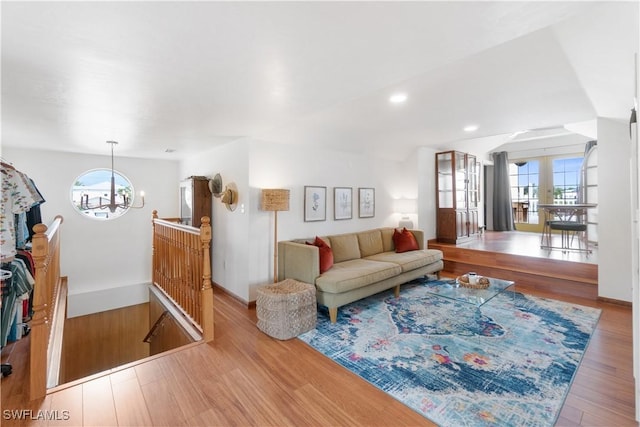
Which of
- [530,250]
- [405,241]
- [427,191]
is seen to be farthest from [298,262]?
[530,250]

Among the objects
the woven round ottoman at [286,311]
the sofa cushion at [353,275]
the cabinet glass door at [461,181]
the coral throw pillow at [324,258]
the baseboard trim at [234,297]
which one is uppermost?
the cabinet glass door at [461,181]

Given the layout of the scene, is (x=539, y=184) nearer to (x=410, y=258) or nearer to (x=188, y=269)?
(x=410, y=258)

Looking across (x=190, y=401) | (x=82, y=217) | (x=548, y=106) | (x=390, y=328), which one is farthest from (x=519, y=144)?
(x=82, y=217)

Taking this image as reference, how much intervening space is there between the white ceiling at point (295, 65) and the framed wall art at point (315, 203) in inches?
38.0

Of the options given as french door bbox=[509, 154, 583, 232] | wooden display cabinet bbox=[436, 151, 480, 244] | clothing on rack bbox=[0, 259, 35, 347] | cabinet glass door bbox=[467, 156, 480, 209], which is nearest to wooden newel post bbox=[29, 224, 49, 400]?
A: clothing on rack bbox=[0, 259, 35, 347]

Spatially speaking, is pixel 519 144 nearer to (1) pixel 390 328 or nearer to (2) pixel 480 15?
(1) pixel 390 328

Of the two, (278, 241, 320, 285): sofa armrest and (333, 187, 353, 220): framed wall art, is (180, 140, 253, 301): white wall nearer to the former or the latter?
(278, 241, 320, 285): sofa armrest

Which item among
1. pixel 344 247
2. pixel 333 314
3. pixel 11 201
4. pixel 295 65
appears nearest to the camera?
pixel 295 65

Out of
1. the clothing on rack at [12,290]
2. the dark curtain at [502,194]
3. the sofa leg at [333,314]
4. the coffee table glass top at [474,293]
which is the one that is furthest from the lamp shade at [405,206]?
the clothing on rack at [12,290]

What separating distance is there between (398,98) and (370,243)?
2.44 m

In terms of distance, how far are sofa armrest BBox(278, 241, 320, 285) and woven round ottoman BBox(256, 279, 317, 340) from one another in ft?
1.07

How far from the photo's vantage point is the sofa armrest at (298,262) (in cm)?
342

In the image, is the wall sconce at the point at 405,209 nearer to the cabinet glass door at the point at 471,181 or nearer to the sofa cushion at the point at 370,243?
the sofa cushion at the point at 370,243

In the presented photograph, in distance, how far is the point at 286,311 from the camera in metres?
2.87
